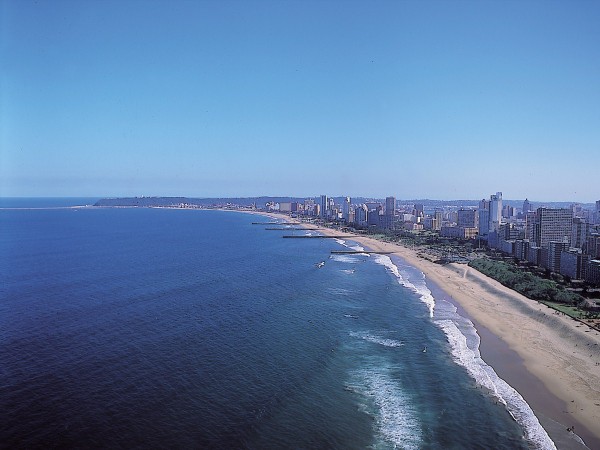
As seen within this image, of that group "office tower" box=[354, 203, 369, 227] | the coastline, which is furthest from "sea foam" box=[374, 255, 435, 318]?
"office tower" box=[354, 203, 369, 227]

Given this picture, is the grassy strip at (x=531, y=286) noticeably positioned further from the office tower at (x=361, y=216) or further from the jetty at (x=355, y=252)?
the office tower at (x=361, y=216)

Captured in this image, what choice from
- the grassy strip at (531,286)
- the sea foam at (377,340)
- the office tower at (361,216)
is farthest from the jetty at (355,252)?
the office tower at (361,216)

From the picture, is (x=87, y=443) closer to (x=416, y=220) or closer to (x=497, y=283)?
(x=497, y=283)

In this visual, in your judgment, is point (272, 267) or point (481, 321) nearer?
point (481, 321)

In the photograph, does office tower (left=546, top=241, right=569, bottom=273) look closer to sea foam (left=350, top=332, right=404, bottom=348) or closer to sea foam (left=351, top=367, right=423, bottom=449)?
sea foam (left=350, top=332, right=404, bottom=348)

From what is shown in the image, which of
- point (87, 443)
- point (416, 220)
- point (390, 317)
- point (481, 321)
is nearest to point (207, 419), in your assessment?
→ point (87, 443)

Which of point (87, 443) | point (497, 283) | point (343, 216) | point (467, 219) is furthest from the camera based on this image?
point (343, 216)
